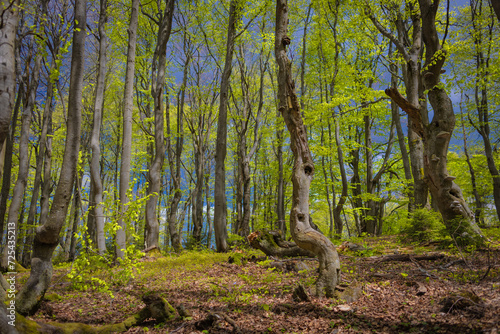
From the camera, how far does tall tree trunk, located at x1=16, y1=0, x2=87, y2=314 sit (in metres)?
3.06

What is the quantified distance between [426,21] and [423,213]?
14.6ft

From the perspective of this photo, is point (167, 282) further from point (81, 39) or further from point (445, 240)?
point (445, 240)

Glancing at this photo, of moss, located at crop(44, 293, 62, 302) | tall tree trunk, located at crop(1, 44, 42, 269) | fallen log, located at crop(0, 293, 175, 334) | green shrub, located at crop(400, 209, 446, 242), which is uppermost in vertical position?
tall tree trunk, located at crop(1, 44, 42, 269)

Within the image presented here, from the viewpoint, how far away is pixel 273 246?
271 inches

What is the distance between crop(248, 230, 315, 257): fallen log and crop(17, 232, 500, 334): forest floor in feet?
2.91

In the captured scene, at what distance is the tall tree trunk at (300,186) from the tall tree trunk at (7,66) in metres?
3.44

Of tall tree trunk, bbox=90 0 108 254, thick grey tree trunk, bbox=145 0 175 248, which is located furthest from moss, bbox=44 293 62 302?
thick grey tree trunk, bbox=145 0 175 248

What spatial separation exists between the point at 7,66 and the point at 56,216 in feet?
5.21

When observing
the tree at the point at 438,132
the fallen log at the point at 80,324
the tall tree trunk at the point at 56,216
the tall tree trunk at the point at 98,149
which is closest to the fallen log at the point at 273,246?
the tree at the point at 438,132

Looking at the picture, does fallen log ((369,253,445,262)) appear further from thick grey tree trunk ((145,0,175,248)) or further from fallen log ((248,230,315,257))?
thick grey tree trunk ((145,0,175,248))

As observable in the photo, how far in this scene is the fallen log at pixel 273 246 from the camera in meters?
6.70

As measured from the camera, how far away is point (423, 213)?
6.87 m

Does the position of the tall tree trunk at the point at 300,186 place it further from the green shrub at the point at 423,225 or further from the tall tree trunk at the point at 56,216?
the green shrub at the point at 423,225

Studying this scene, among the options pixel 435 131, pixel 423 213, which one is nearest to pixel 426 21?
pixel 435 131
